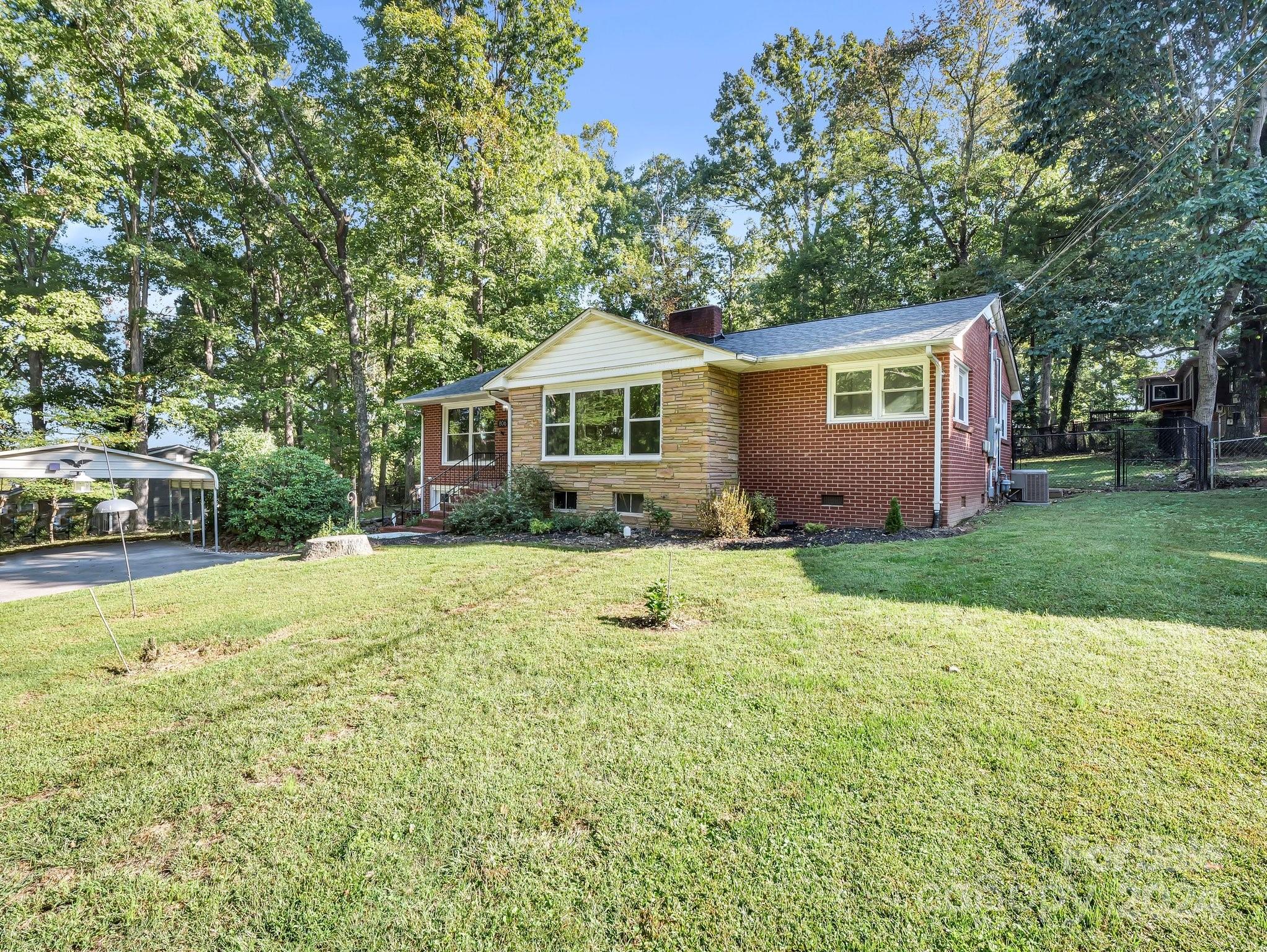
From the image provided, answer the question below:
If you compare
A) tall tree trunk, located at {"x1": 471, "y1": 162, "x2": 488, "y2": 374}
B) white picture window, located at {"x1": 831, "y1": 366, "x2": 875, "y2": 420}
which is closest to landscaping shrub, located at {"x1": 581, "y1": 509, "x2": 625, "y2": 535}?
white picture window, located at {"x1": 831, "y1": 366, "x2": 875, "y2": 420}

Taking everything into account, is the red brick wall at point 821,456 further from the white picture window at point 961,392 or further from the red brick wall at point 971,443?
the white picture window at point 961,392

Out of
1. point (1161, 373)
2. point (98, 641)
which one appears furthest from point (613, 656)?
point (1161, 373)

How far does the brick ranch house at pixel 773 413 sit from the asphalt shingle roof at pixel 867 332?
0.16 ft

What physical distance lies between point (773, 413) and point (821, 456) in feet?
4.14

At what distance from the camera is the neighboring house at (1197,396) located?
21.5 m

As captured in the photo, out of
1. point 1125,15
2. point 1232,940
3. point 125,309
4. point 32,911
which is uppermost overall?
point 1125,15

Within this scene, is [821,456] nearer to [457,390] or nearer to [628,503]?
[628,503]

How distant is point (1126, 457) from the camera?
18.6m

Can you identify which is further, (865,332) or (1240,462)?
(1240,462)

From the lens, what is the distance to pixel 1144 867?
6.46 feet

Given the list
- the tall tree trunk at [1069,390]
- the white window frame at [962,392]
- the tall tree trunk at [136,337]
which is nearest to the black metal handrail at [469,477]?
the tall tree trunk at [136,337]

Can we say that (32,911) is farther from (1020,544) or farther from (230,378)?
(230,378)

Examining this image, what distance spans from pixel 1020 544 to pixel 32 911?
8943mm

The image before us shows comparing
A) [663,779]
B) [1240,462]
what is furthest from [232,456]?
[1240,462]
